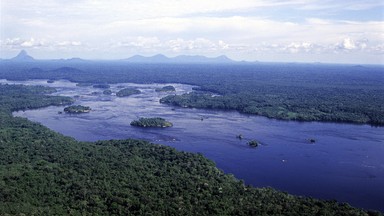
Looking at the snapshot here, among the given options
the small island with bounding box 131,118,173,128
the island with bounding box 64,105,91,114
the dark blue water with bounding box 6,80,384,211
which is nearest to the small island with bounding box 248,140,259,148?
the dark blue water with bounding box 6,80,384,211

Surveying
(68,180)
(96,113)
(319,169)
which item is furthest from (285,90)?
(68,180)

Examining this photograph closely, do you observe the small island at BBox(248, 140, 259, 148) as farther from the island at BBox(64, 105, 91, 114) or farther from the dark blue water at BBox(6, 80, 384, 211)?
the island at BBox(64, 105, 91, 114)

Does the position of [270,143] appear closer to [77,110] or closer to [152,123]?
[152,123]

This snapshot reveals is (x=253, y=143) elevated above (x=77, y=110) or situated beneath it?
situated beneath

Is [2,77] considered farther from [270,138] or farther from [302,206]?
[302,206]

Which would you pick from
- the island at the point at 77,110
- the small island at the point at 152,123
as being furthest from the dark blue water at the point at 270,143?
the island at the point at 77,110

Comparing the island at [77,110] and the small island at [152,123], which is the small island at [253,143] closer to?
the small island at [152,123]

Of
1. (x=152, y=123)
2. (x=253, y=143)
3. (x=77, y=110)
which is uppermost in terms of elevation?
(x=77, y=110)

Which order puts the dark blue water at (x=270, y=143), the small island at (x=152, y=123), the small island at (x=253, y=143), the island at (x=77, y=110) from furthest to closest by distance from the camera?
the island at (x=77, y=110), the small island at (x=152, y=123), the small island at (x=253, y=143), the dark blue water at (x=270, y=143)

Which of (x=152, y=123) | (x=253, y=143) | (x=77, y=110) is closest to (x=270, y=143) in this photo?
(x=253, y=143)
